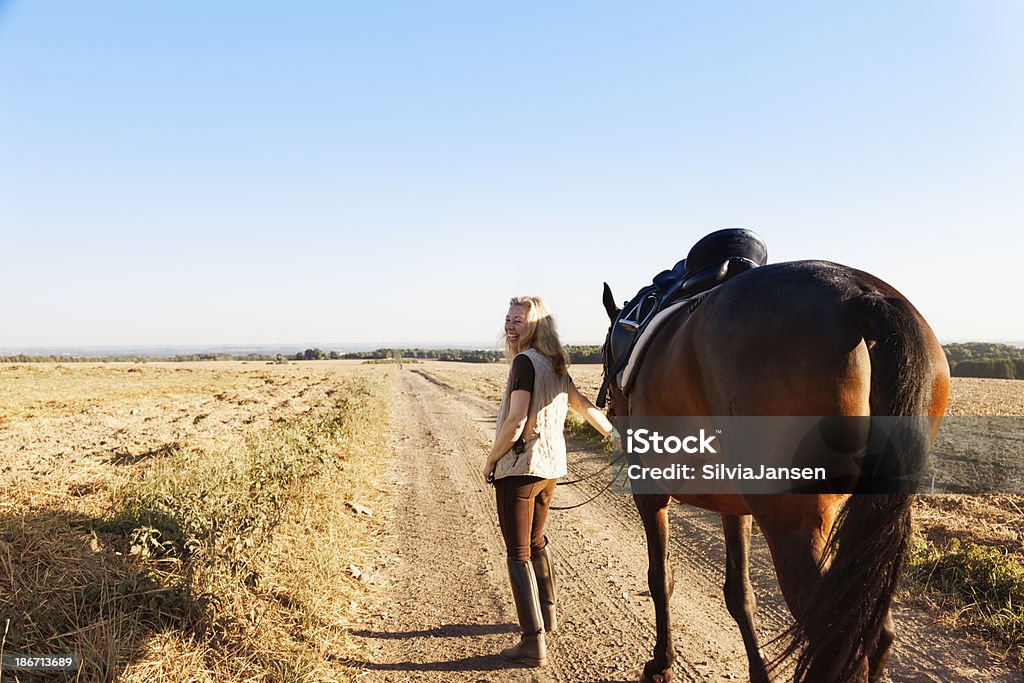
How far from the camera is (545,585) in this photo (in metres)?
4.11

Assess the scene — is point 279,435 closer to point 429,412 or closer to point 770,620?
point 770,620

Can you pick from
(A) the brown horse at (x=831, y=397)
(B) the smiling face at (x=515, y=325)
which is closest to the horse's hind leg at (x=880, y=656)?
(A) the brown horse at (x=831, y=397)

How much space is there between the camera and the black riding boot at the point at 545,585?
4.07 meters

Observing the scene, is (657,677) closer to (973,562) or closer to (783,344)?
(783,344)

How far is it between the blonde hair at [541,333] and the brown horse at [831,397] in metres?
1.25

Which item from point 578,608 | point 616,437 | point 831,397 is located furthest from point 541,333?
point 578,608

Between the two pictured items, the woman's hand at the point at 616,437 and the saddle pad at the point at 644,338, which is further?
the woman's hand at the point at 616,437

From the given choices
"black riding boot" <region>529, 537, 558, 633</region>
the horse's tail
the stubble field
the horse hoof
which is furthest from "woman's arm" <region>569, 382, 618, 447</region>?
the stubble field

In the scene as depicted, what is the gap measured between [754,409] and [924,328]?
773mm

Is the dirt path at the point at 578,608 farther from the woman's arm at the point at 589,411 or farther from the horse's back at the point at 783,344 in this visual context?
the horse's back at the point at 783,344

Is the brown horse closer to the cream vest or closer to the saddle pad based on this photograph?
the saddle pad

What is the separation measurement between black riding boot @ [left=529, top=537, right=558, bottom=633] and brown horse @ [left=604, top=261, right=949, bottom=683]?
1889mm

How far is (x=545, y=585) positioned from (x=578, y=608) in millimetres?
601

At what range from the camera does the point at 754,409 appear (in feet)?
8.17
